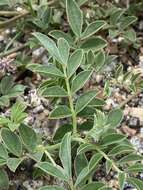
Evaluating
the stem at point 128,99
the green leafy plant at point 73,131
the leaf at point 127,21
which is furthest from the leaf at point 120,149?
the leaf at point 127,21

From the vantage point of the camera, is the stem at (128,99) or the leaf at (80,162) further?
the stem at (128,99)

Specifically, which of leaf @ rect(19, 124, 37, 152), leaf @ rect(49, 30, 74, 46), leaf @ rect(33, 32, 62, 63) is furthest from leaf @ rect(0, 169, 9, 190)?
leaf @ rect(49, 30, 74, 46)

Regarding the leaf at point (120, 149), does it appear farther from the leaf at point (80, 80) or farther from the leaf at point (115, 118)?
the leaf at point (80, 80)

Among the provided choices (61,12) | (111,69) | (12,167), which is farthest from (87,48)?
(12,167)

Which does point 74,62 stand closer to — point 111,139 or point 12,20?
point 111,139

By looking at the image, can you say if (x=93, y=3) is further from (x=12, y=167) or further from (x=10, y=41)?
(x=12, y=167)

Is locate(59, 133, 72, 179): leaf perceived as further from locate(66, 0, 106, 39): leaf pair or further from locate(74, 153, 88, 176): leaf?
locate(66, 0, 106, 39): leaf pair

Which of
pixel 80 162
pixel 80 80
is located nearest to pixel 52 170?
pixel 80 162
